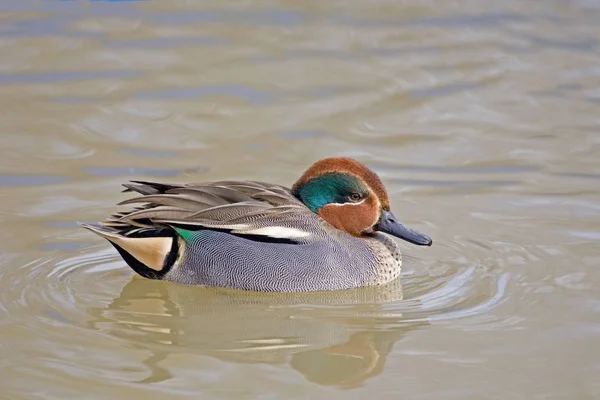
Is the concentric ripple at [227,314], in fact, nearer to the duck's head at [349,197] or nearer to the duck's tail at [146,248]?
the duck's tail at [146,248]

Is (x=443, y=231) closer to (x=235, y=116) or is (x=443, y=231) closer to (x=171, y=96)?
(x=235, y=116)

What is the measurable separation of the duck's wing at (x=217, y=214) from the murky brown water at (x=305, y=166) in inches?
15.1

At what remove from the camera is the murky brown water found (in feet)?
19.5

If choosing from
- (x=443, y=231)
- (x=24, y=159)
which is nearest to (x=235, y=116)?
(x=24, y=159)

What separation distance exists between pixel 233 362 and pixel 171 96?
203 inches

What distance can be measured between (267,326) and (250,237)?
736 millimetres

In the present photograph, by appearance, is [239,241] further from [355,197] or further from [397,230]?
[397,230]

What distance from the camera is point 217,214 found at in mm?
7008

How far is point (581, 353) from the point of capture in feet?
20.3

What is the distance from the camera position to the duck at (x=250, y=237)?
6.98 metres

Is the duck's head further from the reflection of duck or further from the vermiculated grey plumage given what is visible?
the reflection of duck

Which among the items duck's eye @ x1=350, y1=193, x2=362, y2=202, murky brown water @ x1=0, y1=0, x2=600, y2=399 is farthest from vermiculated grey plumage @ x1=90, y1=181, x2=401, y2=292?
duck's eye @ x1=350, y1=193, x2=362, y2=202

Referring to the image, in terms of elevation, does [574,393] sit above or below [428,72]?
below

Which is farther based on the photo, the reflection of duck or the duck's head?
the duck's head
